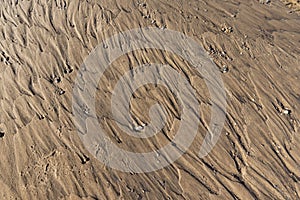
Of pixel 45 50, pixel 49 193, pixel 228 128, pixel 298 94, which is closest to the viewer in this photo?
pixel 49 193

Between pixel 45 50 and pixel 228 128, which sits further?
pixel 45 50

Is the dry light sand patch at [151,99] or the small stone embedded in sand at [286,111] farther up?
the dry light sand patch at [151,99]

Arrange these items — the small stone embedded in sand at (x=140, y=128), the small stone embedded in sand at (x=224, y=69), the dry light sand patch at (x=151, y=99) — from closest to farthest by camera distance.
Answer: the dry light sand patch at (x=151, y=99)
the small stone embedded in sand at (x=140, y=128)
the small stone embedded in sand at (x=224, y=69)

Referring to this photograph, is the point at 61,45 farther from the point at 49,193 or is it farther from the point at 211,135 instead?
the point at 211,135

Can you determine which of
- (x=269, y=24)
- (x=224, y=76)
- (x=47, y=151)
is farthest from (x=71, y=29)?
(x=269, y=24)

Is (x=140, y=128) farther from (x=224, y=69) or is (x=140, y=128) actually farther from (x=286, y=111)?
(x=286, y=111)

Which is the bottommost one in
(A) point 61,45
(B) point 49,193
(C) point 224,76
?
(B) point 49,193

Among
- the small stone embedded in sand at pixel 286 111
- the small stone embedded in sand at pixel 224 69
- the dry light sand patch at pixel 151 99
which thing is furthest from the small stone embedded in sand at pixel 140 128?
the small stone embedded in sand at pixel 286 111

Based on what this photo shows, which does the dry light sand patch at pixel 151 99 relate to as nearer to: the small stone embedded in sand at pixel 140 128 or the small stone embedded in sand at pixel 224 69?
the small stone embedded in sand at pixel 224 69

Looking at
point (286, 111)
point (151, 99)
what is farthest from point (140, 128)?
point (286, 111)
